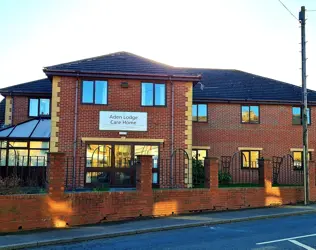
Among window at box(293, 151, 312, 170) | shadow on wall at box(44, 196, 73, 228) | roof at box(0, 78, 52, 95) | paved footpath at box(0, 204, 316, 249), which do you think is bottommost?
paved footpath at box(0, 204, 316, 249)

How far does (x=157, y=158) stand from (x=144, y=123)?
167 cm

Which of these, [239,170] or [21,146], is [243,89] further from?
[21,146]

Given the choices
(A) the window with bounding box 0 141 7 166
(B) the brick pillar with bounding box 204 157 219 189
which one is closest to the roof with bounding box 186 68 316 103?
(B) the brick pillar with bounding box 204 157 219 189

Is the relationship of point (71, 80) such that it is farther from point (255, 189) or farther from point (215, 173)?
point (255, 189)

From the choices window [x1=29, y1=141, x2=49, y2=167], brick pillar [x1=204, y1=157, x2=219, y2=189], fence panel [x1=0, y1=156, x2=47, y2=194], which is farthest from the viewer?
window [x1=29, y1=141, x2=49, y2=167]

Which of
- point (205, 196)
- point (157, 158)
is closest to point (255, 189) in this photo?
point (205, 196)

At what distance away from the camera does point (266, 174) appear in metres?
14.3

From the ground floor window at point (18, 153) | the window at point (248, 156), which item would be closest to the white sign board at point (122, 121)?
the ground floor window at point (18, 153)

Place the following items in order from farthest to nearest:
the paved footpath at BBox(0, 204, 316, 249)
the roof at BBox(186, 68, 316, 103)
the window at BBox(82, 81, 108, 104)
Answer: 1. the roof at BBox(186, 68, 316, 103)
2. the window at BBox(82, 81, 108, 104)
3. the paved footpath at BBox(0, 204, 316, 249)

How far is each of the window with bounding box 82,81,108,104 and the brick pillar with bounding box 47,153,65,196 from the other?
5813 mm

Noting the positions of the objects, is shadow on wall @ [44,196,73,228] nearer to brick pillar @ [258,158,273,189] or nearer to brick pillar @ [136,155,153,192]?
brick pillar @ [136,155,153,192]

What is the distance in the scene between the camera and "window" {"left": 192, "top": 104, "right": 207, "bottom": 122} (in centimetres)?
2139

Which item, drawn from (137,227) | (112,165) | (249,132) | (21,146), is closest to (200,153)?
(249,132)

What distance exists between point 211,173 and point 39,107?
12.3m
